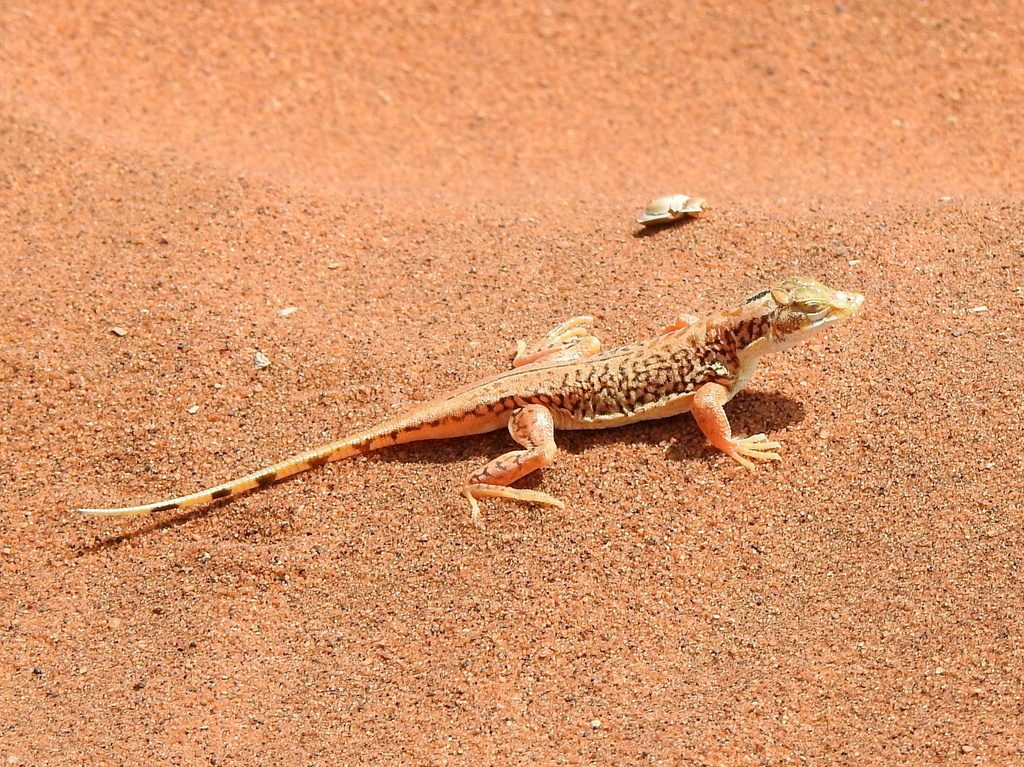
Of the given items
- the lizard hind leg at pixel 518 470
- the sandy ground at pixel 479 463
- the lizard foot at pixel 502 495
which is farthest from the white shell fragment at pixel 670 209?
the lizard foot at pixel 502 495

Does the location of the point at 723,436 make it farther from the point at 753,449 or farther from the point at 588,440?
the point at 588,440

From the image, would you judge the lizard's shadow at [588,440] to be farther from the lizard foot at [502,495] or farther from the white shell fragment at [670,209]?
the white shell fragment at [670,209]

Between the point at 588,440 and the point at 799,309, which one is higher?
the point at 799,309

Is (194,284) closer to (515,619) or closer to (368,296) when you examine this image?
(368,296)

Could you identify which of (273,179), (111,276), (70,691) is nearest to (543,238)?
(273,179)

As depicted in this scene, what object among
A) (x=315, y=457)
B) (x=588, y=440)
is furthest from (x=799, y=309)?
(x=315, y=457)

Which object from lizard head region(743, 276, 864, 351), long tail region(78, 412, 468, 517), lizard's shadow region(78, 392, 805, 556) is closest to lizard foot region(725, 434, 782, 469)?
lizard's shadow region(78, 392, 805, 556)
